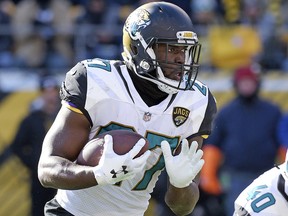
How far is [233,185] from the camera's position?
7.94 metres

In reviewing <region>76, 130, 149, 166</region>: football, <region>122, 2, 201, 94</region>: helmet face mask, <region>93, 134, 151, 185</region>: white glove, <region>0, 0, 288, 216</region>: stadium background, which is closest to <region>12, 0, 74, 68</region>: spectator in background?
<region>0, 0, 288, 216</region>: stadium background

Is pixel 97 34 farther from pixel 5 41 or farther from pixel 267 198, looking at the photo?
pixel 267 198

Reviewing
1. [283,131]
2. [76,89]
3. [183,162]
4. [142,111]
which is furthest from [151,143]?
[283,131]

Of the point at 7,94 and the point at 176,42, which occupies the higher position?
the point at 176,42

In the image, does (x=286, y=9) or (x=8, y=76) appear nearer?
(x=8, y=76)

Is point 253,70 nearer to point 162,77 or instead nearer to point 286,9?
point 286,9

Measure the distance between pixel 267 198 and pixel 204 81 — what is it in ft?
17.6

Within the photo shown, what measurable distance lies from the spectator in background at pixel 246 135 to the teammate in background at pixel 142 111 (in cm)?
374

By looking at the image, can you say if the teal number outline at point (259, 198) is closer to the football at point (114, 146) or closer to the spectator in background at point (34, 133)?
the football at point (114, 146)

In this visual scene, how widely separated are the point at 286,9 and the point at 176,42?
7109mm

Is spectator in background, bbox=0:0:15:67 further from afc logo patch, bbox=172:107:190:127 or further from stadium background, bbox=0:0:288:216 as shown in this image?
afc logo patch, bbox=172:107:190:127

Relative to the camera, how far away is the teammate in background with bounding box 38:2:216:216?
399 centimetres

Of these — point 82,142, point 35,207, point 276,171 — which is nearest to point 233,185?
point 35,207

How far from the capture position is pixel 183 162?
3.89 metres
